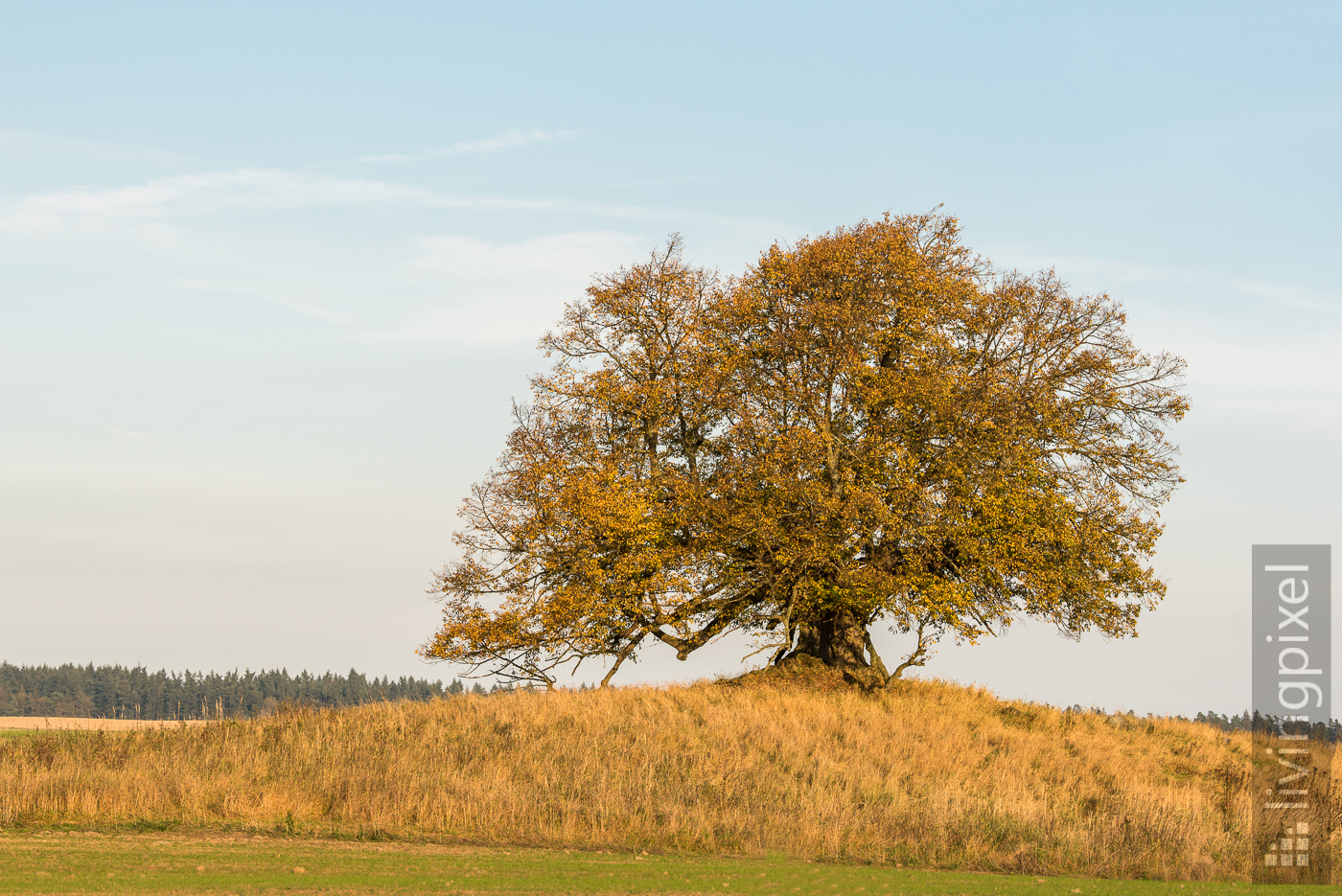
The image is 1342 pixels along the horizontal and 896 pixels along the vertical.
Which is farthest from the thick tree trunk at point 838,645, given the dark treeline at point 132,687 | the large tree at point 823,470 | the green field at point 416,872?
the dark treeline at point 132,687

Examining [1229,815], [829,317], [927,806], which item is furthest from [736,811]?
[829,317]

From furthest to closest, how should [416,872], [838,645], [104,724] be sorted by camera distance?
[838,645] → [104,724] → [416,872]

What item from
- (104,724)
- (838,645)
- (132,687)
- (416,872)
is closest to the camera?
(416,872)

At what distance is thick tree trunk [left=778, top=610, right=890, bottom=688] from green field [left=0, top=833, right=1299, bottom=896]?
15.4 meters

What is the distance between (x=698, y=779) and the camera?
2133 centimetres

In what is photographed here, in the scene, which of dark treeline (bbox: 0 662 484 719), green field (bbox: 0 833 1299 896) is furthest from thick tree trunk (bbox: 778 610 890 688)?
dark treeline (bbox: 0 662 484 719)

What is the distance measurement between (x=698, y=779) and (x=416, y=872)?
8.36m

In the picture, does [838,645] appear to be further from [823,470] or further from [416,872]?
[416,872]

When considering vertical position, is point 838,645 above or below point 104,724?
above

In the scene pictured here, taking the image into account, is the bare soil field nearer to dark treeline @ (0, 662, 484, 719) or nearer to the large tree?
the large tree

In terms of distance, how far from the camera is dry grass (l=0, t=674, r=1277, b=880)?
17.7m

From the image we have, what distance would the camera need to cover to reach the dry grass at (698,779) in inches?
697

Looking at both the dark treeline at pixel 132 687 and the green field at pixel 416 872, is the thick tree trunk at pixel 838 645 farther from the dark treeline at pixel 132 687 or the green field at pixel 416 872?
the dark treeline at pixel 132 687

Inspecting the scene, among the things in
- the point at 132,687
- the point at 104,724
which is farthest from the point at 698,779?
the point at 132,687
